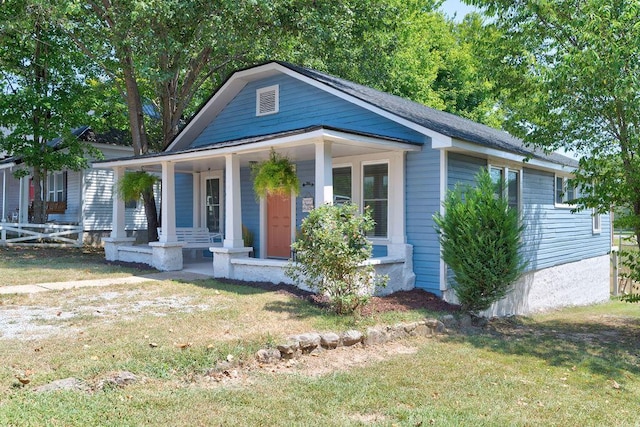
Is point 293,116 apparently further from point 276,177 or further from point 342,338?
point 342,338

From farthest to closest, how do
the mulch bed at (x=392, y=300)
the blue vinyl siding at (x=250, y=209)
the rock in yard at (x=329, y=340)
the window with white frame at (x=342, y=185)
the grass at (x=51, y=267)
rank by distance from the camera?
the blue vinyl siding at (x=250, y=209) → the window with white frame at (x=342, y=185) → the grass at (x=51, y=267) → the mulch bed at (x=392, y=300) → the rock in yard at (x=329, y=340)

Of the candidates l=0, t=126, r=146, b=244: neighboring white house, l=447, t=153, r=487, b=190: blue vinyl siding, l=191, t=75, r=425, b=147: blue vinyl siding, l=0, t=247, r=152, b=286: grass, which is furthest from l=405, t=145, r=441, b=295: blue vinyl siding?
l=0, t=126, r=146, b=244: neighboring white house

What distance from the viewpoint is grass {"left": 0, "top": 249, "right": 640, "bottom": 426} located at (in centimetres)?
428

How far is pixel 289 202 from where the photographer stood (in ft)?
41.1

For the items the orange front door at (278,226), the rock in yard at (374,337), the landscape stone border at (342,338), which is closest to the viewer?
the landscape stone border at (342,338)

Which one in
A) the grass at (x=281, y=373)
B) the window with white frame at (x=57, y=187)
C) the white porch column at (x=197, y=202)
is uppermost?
the window with white frame at (x=57, y=187)

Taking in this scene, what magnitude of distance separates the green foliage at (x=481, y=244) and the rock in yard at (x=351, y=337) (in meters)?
2.72

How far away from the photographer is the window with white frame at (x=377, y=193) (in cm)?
1055

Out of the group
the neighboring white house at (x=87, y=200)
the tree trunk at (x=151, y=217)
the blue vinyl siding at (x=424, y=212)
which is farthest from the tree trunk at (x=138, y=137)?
the blue vinyl siding at (x=424, y=212)

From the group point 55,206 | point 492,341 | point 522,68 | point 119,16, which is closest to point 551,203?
point 522,68

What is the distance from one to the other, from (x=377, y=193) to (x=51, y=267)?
798cm

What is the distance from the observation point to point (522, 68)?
31.2 feet

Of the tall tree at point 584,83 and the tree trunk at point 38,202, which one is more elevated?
the tall tree at point 584,83

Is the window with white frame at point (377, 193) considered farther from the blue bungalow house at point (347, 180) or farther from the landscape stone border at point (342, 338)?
the landscape stone border at point (342, 338)
